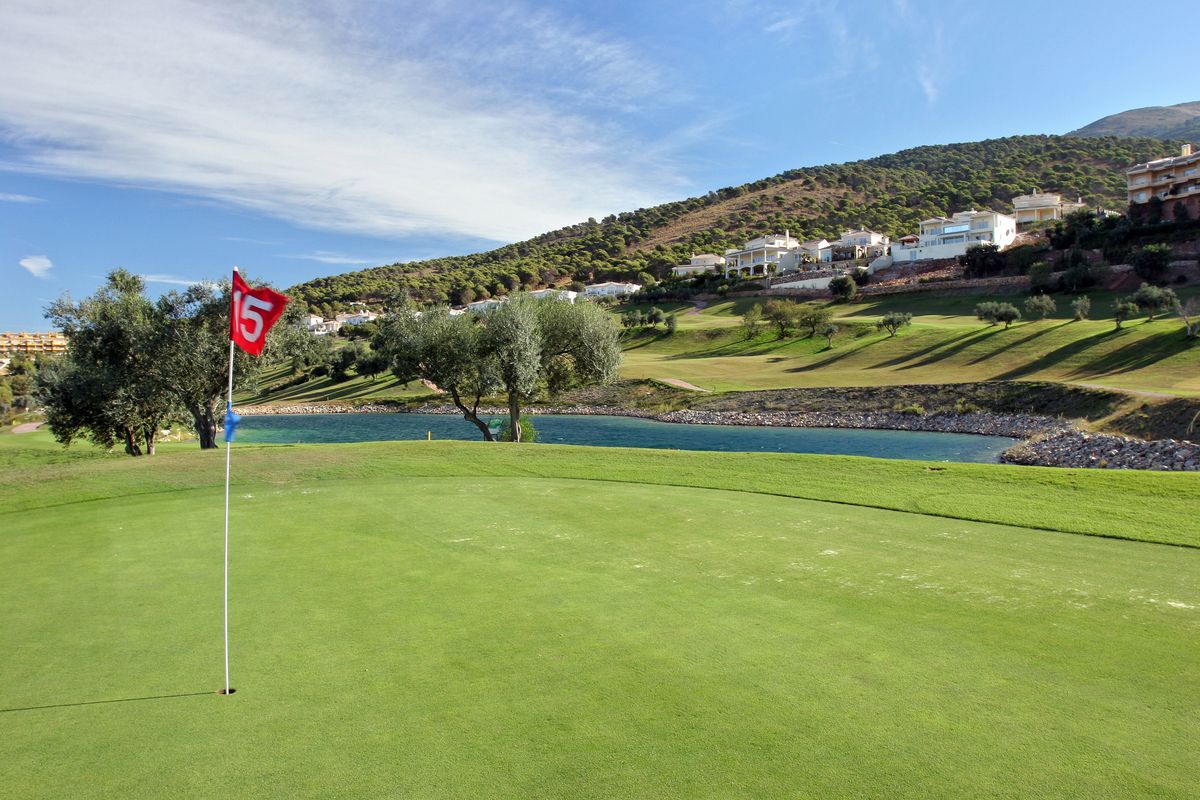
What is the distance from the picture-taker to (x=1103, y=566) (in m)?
9.47

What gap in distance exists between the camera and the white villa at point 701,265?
12938cm

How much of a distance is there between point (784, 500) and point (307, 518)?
9.22 metres

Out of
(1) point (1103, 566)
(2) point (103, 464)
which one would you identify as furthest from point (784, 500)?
(2) point (103, 464)

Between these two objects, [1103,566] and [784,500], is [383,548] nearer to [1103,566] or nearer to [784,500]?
[784,500]

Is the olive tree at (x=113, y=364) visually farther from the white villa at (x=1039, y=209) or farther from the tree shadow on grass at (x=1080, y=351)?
the white villa at (x=1039, y=209)

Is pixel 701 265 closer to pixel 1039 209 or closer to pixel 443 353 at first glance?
pixel 1039 209

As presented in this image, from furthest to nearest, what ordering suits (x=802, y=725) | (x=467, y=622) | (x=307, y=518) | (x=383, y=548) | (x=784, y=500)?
1. (x=784, y=500)
2. (x=307, y=518)
3. (x=383, y=548)
4. (x=467, y=622)
5. (x=802, y=725)

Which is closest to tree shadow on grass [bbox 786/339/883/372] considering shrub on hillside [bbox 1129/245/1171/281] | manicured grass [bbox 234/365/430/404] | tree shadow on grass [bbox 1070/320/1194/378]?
tree shadow on grass [bbox 1070/320/1194/378]

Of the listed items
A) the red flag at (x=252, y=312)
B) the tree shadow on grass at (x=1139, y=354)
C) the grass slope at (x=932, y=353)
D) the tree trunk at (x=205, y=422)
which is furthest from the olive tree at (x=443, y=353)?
the tree shadow on grass at (x=1139, y=354)

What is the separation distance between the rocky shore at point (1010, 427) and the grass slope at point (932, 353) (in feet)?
19.5

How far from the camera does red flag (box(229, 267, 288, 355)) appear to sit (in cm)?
775

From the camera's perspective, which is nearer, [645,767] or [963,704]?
[645,767]

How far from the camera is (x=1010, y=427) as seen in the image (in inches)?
1684

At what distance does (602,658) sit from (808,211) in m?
173
